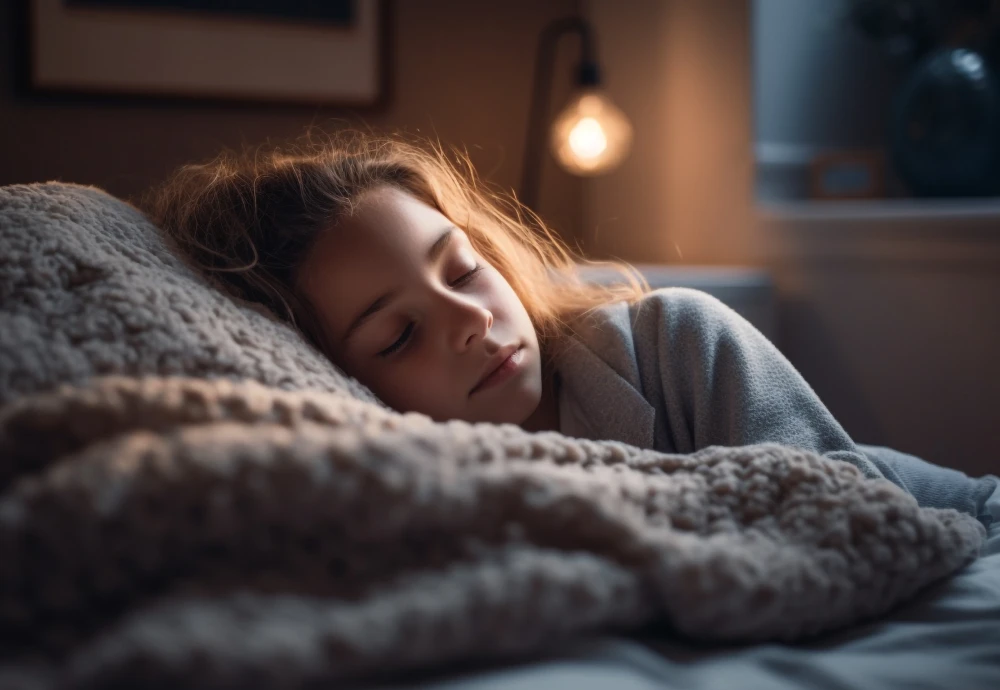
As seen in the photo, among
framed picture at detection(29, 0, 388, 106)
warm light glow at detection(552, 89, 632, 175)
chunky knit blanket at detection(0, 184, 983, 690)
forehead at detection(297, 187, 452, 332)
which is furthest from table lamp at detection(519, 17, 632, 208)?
chunky knit blanket at detection(0, 184, 983, 690)

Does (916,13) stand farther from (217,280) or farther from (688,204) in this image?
(217,280)

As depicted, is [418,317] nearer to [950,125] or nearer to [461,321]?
[461,321]

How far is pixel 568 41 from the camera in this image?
2229 millimetres

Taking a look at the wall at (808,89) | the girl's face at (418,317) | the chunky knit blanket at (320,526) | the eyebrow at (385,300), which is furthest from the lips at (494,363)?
the wall at (808,89)

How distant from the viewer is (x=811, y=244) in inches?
69.1

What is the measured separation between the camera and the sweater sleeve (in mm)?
885

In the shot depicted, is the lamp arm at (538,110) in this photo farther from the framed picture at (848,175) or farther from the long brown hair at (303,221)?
the long brown hair at (303,221)

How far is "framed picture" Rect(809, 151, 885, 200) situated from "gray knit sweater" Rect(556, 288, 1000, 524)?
1.10 m

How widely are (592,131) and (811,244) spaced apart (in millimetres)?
491

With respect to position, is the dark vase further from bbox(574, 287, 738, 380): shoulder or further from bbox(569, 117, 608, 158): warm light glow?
bbox(574, 287, 738, 380): shoulder

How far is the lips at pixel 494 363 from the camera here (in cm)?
92

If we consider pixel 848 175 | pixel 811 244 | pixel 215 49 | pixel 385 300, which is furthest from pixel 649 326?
pixel 215 49

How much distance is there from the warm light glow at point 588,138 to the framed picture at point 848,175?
0.51 metres

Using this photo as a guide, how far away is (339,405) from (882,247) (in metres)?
1.32
